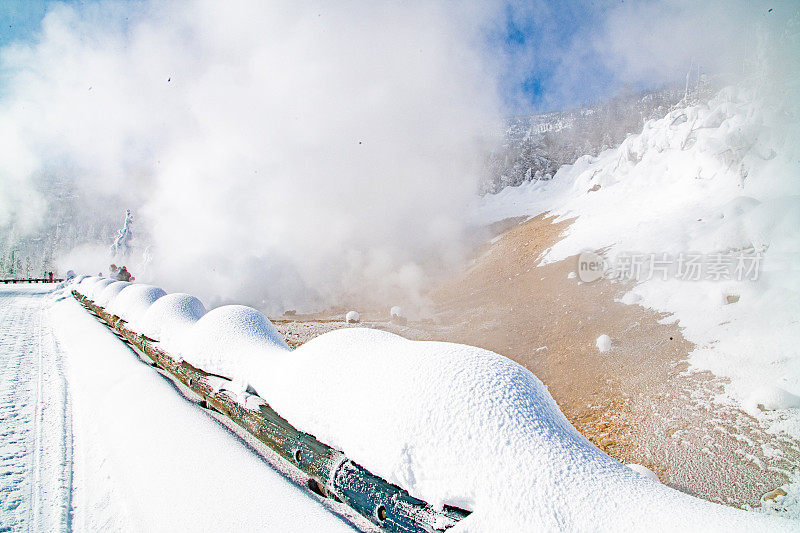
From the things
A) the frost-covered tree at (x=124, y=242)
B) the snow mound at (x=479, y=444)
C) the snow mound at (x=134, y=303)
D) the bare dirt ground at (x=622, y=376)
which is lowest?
the bare dirt ground at (x=622, y=376)

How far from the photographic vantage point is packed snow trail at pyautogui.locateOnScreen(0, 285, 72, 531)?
10.4 ft

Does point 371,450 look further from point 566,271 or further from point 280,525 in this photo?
point 566,271

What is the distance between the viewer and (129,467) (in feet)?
11.8

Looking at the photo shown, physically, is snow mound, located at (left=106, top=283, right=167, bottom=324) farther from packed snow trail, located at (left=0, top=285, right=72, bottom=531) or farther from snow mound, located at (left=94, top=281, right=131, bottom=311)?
snow mound, located at (left=94, top=281, right=131, bottom=311)

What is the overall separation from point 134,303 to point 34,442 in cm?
547

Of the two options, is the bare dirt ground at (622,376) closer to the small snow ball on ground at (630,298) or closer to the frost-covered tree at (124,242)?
the small snow ball on ground at (630,298)

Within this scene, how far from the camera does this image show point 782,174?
11.6 m

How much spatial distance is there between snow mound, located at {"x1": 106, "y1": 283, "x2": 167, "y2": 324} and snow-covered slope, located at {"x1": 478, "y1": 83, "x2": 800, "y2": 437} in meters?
12.7

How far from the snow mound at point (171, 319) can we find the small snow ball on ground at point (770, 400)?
9643mm

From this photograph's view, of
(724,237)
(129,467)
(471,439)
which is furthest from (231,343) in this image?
(724,237)

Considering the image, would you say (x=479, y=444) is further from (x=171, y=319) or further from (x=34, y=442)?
(x=171, y=319)

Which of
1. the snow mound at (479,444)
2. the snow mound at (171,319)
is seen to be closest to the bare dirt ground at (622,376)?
the snow mound at (479,444)

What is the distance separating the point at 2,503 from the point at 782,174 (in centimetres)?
1956

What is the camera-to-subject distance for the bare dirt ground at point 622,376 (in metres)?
4.83
